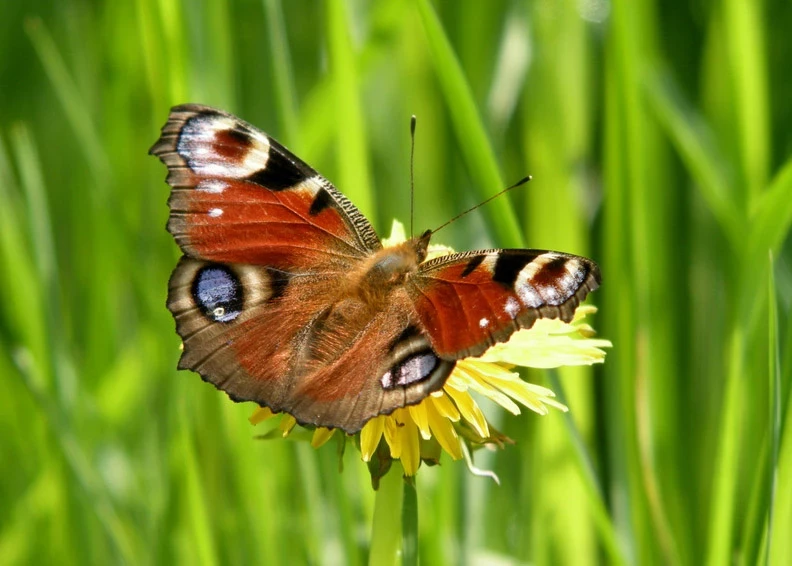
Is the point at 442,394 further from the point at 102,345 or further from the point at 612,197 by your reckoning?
the point at 102,345

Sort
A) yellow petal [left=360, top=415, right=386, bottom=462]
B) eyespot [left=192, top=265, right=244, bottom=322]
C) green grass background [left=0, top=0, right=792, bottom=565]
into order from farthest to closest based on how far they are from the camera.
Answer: green grass background [left=0, top=0, right=792, bottom=565] < eyespot [left=192, top=265, right=244, bottom=322] < yellow petal [left=360, top=415, right=386, bottom=462]

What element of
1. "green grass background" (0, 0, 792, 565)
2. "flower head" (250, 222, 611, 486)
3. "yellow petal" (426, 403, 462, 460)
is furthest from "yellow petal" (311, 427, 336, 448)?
"green grass background" (0, 0, 792, 565)

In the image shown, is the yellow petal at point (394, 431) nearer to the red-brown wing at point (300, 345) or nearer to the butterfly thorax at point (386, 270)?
the red-brown wing at point (300, 345)

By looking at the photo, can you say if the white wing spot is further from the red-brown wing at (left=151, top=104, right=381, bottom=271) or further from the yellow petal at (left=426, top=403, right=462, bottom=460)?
the yellow petal at (left=426, top=403, right=462, bottom=460)

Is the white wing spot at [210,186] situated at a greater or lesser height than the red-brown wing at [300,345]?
greater

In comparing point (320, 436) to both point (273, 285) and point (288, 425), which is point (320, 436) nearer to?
point (288, 425)

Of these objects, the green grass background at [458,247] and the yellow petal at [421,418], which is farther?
the green grass background at [458,247]

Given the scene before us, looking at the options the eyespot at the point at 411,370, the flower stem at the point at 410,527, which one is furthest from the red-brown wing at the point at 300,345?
the flower stem at the point at 410,527

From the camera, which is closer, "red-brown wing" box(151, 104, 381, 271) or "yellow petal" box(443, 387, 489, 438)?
"yellow petal" box(443, 387, 489, 438)
